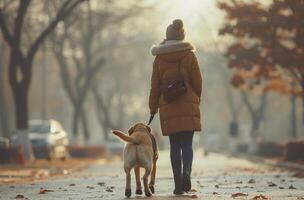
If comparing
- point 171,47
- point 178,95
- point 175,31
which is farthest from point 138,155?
point 175,31

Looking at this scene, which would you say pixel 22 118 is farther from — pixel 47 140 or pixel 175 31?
pixel 175 31

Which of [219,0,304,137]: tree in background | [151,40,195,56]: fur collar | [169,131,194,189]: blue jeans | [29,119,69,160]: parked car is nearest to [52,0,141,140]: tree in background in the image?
[29,119,69,160]: parked car

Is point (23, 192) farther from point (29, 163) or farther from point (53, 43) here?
point (53, 43)

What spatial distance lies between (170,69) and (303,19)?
1881 cm

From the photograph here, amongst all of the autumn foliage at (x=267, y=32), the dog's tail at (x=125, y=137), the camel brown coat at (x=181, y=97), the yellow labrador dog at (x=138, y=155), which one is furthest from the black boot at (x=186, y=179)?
the autumn foliage at (x=267, y=32)

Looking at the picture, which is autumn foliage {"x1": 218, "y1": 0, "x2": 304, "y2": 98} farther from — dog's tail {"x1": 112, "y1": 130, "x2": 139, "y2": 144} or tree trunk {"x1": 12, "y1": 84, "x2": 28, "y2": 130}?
dog's tail {"x1": 112, "y1": 130, "x2": 139, "y2": 144}

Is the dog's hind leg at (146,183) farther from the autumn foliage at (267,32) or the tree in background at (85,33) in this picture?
the tree in background at (85,33)

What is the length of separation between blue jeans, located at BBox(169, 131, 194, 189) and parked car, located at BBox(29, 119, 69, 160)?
2941 centimetres

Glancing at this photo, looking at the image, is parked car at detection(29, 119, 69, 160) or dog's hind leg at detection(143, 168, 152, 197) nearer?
dog's hind leg at detection(143, 168, 152, 197)

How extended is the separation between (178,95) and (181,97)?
0.33 feet

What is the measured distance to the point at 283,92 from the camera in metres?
43.0

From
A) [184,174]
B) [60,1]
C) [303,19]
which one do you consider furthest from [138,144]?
[60,1]

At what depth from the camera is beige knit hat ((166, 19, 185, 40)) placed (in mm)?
13750

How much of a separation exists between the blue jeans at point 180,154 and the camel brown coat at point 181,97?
0.49 ft
